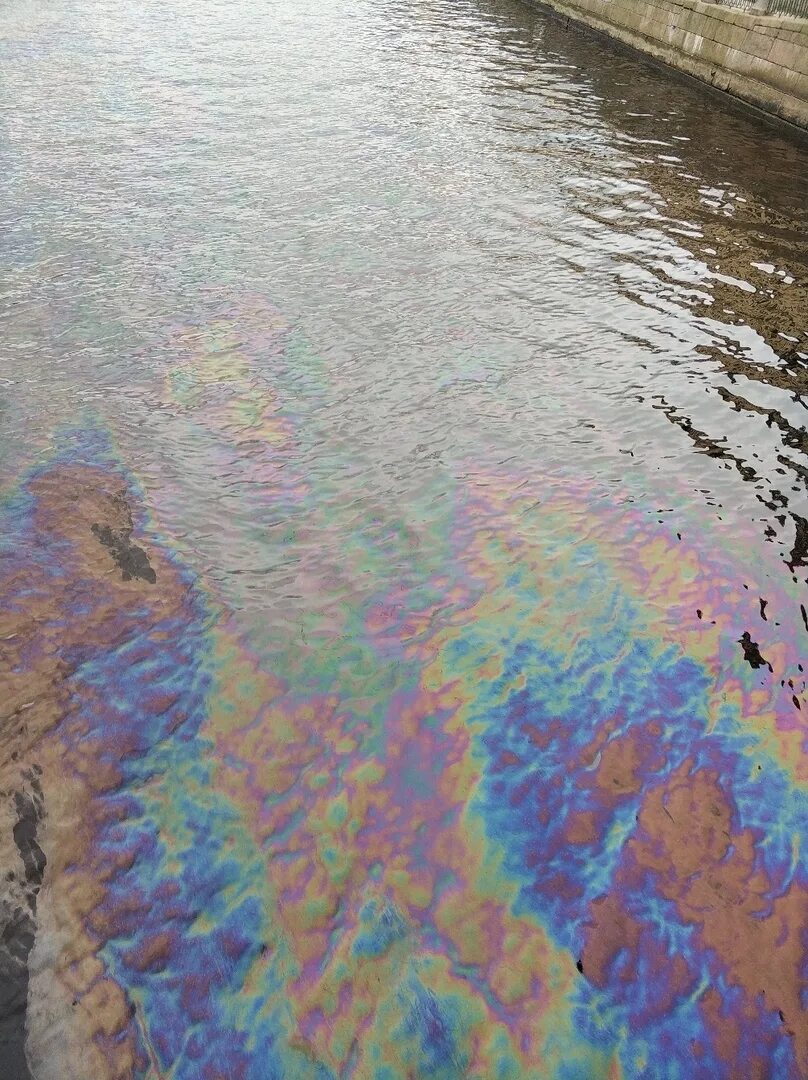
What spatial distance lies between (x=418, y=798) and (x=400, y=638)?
70cm

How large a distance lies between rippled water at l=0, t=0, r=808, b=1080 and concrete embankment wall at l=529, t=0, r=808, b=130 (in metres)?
3.95

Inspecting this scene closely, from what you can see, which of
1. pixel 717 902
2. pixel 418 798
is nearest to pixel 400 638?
pixel 418 798

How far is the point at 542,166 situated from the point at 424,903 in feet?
24.7

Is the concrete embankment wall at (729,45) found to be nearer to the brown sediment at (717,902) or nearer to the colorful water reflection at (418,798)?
the colorful water reflection at (418,798)

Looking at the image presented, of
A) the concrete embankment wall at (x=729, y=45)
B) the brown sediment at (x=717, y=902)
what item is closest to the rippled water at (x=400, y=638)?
the brown sediment at (x=717, y=902)

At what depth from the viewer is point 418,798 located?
→ 2.65m

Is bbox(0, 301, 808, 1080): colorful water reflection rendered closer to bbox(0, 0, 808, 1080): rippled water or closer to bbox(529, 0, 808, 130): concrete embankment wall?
bbox(0, 0, 808, 1080): rippled water

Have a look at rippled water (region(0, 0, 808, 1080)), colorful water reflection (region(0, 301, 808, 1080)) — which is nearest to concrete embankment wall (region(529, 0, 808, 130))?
rippled water (region(0, 0, 808, 1080))

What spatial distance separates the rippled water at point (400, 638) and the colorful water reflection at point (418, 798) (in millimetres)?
11

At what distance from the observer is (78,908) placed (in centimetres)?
230

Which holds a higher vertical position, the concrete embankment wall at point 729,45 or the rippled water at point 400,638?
the concrete embankment wall at point 729,45

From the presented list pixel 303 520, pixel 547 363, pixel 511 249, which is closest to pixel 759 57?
pixel 511 249

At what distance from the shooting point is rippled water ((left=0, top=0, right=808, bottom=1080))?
2191mm

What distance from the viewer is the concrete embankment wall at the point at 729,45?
9492 millimetres
